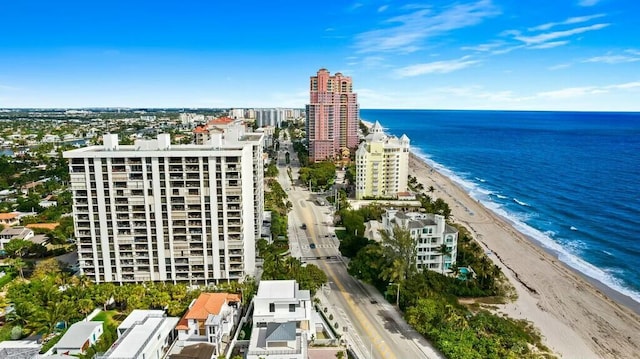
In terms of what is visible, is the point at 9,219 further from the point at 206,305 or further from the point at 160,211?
the point at 206,305

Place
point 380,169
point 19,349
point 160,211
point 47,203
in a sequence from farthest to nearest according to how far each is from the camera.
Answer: point 380,169 < point 47,203 < point 160,211 < point 19,349

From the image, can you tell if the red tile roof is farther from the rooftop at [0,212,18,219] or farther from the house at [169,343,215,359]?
the house at [169,343,215,359]

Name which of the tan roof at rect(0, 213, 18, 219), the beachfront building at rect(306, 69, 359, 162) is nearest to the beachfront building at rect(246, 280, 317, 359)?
the tan roof at rect(0, 213, 18, 219)

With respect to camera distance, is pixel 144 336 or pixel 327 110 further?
pixel 327 110

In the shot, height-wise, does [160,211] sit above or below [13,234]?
above

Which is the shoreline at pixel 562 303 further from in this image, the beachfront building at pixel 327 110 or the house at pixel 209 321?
the beachfront building at pixel 327 110

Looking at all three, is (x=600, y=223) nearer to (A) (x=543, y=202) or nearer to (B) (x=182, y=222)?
(A) (x=543, y=202)

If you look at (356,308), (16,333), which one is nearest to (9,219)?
(16,333)

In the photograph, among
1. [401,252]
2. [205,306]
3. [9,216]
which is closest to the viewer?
[205,306]
